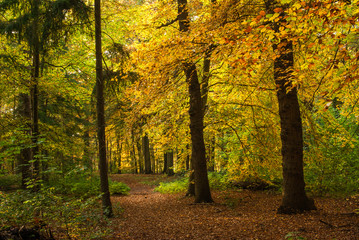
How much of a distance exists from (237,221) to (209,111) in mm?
4576

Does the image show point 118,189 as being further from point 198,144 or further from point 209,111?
point 209,111

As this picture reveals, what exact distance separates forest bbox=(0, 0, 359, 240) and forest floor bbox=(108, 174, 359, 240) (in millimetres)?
47

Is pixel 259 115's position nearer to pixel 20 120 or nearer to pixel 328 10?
pixel 328 10

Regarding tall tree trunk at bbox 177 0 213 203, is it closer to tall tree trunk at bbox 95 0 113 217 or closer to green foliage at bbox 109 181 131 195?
tall tree trunk at bbox 95 0 113 217

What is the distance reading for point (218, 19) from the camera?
6090 mm

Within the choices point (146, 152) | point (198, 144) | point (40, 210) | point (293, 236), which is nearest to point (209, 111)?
point (198, 144)

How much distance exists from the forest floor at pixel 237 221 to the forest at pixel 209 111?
0.05m

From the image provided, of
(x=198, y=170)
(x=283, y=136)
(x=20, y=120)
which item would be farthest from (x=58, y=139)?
(x=283, y=136)

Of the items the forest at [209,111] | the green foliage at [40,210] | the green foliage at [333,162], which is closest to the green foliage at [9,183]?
the forest at [209,111]

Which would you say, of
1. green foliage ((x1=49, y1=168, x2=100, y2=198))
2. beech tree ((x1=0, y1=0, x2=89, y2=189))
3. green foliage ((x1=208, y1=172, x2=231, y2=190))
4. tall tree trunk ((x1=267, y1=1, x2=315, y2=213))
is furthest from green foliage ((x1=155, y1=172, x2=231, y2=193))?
beech tree ((x1=0, y1=0, x2=89, y2=189))

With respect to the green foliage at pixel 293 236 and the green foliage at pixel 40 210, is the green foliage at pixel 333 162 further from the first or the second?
the green foliage at pixel 40 210

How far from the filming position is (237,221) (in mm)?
6316

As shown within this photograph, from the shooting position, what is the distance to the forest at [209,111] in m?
4.56

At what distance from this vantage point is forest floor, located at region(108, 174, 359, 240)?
16.1 ft
